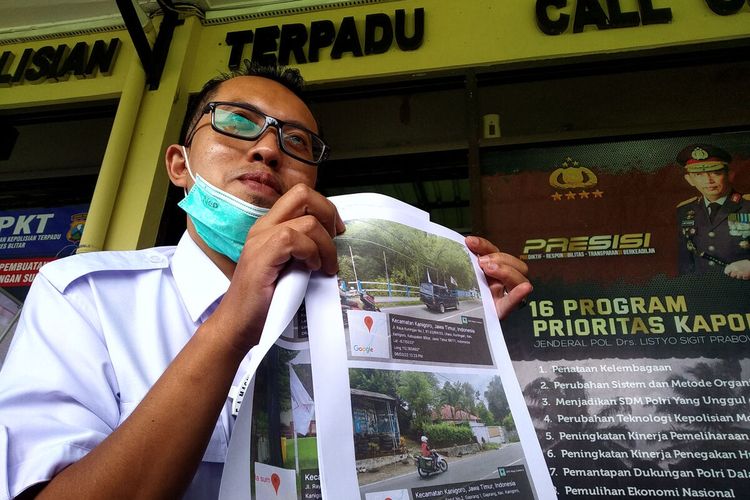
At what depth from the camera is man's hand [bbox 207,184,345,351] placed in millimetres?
555

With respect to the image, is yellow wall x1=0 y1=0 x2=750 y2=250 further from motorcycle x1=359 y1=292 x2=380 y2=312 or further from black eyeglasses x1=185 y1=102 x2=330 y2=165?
motorcycle x1=359 y1=292 x2=380 y2=312

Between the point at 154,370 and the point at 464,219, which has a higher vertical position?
the point at 464,219

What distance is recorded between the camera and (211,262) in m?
0.87

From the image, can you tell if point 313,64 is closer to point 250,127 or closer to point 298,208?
point 250,127

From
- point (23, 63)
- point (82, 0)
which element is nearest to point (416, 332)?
point (82, 0)

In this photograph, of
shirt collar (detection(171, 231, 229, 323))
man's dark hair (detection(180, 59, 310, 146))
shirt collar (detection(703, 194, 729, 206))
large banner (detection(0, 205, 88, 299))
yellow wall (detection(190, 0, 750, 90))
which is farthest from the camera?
large banner (detection(0, 205, 88, 299))

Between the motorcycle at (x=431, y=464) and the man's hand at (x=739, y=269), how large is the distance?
179 centimetres

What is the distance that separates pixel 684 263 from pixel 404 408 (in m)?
1.76

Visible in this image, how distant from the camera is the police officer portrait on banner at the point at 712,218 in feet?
5.93

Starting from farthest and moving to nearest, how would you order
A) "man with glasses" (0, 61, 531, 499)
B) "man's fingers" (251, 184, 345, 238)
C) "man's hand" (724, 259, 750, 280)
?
"man's hand" (724, 259, 750, 280) → "man's fingers" (251, 184, 345, 238) → "man with glasses" (0, 61, 531, 499)

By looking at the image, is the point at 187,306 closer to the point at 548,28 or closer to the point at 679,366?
the point at 679,366

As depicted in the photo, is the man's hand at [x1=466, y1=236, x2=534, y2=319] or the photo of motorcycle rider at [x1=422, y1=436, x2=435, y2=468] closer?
the photo of motorcycle rider at [x1=422, y1=436, x2=435, y2=468]

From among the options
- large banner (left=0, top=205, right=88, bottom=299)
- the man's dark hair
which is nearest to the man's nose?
the man's dark hair

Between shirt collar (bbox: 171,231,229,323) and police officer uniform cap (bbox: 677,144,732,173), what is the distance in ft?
6.74
